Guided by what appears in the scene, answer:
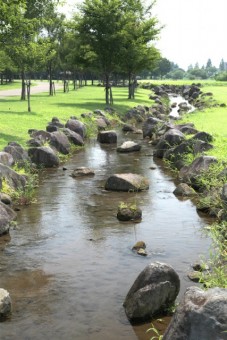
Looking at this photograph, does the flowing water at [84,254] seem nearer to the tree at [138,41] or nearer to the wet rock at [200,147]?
the wet rock at [200,147]

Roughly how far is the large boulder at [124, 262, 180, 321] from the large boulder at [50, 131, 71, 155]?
55.7ft

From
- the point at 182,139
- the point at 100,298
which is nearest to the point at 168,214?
the point at 100,298

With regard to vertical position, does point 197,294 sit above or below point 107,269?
above

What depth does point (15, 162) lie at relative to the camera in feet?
63.6

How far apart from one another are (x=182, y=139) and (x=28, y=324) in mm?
18117

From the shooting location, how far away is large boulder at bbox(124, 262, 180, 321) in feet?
27.9

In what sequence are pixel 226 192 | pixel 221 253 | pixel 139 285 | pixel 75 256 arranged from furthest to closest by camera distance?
pixel 226 192, pixel 75 256, pixel 221 253, pixel 139 285

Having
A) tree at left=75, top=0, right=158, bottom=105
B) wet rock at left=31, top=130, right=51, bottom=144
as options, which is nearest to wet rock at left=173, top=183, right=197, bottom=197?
wet rock at left=31, top=130, right=51, bottom=144

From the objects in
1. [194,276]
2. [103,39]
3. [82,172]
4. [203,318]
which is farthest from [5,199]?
[103,39]

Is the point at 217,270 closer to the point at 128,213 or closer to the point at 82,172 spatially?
the point at 128,213

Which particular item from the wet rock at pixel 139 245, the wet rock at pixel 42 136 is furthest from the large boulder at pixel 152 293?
the wet rock at pixel 42 136

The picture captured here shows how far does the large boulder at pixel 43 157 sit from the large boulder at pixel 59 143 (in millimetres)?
2716

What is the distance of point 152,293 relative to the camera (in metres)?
8.48

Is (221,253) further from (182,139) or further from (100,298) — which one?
(182,139)
